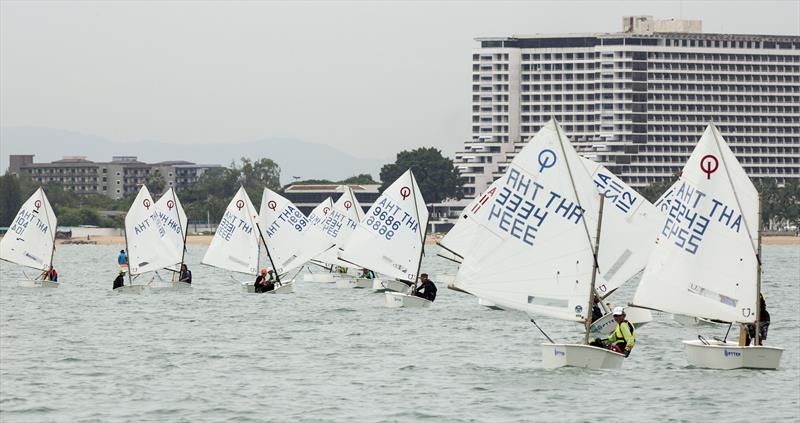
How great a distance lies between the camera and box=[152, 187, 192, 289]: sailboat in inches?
2805

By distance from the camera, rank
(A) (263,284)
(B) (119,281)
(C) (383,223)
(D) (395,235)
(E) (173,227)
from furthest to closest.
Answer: (E) (173,227)
(B) (119,281)
(A) (263,284)
(C) (383,223)
(D) (395,235)

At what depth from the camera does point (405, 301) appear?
58250 mm

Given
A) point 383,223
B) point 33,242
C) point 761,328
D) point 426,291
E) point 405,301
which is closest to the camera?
point 761,328

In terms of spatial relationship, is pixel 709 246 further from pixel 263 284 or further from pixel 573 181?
pixel 263 284

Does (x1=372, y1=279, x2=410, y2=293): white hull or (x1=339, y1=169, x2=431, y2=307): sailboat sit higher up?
(x1=339, y1=169, x2=431, y2=307): sailboat

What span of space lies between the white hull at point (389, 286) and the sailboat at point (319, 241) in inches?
120

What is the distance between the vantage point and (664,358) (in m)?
38.5

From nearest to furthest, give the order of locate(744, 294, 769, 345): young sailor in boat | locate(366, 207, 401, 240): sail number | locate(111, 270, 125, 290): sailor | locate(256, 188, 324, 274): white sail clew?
locate(744, 294, 769, 345): young sailor in boat → locate(366, 207, 401, 240): sail number → locate(256, 188, 324, 274): white sail clew → locate(111, 270, 125, 290): sailor

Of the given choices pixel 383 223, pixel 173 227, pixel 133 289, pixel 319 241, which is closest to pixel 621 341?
pixel 383 223

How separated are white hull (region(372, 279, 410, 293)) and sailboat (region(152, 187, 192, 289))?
367 inches

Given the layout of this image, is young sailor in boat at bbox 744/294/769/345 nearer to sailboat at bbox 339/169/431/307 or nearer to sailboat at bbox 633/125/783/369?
sailboat at bbox 633/125/783/369

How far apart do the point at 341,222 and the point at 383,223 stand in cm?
2454

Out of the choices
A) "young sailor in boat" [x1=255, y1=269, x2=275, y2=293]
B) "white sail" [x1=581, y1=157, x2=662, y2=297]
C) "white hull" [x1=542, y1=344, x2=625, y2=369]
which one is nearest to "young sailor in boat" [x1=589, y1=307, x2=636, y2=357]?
"white hull" [x1=542, y1=344, x2=625, y2=369]

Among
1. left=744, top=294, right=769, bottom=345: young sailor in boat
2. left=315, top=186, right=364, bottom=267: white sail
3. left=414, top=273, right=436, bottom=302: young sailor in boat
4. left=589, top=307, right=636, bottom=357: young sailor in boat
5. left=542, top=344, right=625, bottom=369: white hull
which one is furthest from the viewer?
left=315, top=186, right=364, bottom=267: white sail
